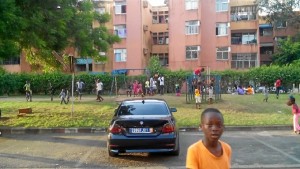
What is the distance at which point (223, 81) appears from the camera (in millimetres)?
37625

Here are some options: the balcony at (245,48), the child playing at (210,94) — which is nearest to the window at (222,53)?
the balcony at (245,48)

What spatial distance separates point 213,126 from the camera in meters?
3.06

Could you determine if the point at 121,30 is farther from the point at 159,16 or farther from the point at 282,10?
the point at 282,10

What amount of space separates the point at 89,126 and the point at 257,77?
27.4 meters

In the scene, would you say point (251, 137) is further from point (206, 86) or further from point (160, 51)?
point (160, 51)

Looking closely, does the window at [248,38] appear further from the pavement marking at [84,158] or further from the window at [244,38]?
the pavement marking at [84,158]

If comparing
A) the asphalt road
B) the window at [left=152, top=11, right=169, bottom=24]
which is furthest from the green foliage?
the asphalt road

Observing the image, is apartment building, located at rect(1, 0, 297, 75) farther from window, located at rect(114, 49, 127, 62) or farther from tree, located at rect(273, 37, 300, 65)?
tree, located at rect(273, 37, 300, 65)

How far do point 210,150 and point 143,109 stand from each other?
5971 millimetres

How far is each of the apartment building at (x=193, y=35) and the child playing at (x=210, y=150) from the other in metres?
39.4

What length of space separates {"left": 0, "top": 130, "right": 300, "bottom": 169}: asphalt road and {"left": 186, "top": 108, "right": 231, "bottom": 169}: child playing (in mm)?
4888

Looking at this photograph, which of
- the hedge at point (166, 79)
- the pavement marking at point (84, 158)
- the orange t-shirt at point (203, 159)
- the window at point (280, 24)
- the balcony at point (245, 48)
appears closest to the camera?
the orange t-shirt at point (203, 159)

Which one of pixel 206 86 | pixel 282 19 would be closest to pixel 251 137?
pixel 206 86

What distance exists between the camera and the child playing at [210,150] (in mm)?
3008
